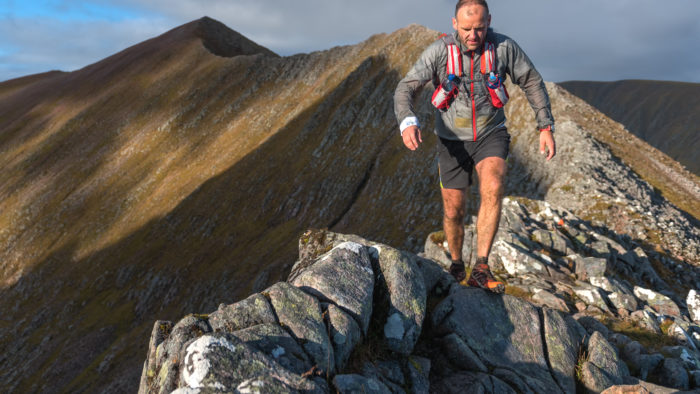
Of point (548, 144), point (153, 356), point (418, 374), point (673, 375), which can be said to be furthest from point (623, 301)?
point (153, 356)

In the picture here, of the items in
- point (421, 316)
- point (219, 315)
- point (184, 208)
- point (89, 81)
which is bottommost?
point (184, 208)

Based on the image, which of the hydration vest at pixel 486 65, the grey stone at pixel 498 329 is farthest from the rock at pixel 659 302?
the hydration vest at pixel 486 65

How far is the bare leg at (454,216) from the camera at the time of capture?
27.5 ft

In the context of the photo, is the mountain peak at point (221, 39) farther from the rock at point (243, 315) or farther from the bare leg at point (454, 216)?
the rock at point (243, 315)

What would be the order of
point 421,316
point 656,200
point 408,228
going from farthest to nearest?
point 408,228 → point 656,200 → point 421,316

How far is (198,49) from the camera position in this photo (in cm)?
11025

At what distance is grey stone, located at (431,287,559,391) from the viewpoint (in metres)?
6.63

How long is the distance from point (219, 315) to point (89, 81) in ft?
471

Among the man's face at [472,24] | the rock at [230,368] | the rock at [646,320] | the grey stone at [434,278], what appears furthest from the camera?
the rock at [646,320]

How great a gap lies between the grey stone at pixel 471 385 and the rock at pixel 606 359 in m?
2.16

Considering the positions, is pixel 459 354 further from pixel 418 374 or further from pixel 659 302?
pixel 659 302

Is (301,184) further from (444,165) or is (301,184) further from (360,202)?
(444,165)

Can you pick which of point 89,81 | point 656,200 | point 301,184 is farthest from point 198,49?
point 656,200

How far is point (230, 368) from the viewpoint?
4199 millimetres
